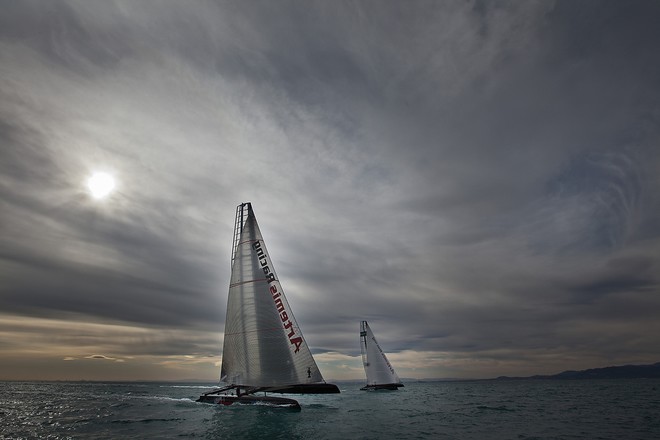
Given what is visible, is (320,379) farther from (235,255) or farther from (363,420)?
(235,255)

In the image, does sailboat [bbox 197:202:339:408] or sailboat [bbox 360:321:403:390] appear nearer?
sailboat [bbox 197:202:339:408]

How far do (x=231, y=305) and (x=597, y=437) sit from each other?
33.9 meters

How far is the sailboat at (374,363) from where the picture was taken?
8050 centimetres

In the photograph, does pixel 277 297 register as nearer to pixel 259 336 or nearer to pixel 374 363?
pixel 259 336

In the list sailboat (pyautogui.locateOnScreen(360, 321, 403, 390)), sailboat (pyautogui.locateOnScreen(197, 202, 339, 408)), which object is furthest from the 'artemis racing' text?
sailboat (pyautogui.locateOnScreen(360, 321, 403, 390))

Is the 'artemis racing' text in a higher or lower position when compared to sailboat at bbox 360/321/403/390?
higher

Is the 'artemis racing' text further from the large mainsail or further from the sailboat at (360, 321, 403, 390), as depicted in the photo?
the sailboat at (360, 321, 403, 390)

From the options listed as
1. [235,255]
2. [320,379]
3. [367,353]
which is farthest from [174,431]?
[367,353]

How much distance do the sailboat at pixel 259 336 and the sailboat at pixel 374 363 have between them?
4518cm

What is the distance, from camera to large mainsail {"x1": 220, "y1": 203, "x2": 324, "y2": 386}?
33.4 metres

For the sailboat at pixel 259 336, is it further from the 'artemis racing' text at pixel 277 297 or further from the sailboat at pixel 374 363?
the sailboat at pixel 374 363

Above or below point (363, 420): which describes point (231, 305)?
above

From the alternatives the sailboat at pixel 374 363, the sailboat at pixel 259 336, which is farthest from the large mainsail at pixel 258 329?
the sailboat at pixel 374 363

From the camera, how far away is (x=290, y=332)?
34.0m
